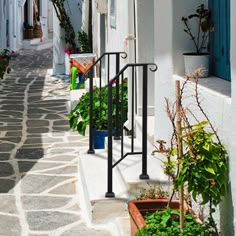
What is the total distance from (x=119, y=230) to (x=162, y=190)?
705 millimetres

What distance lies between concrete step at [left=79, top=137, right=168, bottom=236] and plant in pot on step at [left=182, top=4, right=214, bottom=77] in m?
1.03


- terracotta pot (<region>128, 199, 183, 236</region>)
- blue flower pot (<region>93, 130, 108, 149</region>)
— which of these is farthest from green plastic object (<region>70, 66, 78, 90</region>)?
terracotta pot (<region>128, 199, 183, 236</region>)

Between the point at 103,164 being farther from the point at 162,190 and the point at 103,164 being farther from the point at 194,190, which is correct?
the point at 194,190

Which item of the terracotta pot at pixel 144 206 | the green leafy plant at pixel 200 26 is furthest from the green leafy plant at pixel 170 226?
the green leafy plant at pixel 200 26

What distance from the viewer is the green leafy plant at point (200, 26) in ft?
17.9

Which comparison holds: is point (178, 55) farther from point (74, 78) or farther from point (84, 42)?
point (84, 42)

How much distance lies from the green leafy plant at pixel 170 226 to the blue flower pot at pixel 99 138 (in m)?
3.71

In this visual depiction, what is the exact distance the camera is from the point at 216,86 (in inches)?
192

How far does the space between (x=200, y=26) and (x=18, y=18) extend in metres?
30.5

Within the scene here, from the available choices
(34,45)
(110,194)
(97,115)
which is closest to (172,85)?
(110,194)

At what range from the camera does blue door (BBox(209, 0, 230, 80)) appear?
200 inches

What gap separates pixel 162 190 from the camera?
18.8 ft

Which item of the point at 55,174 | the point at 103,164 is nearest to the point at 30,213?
the point at 103,164

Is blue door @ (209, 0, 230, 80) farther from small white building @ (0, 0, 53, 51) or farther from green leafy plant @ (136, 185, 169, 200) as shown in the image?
small white building @ (0, 0, 53, 51)
